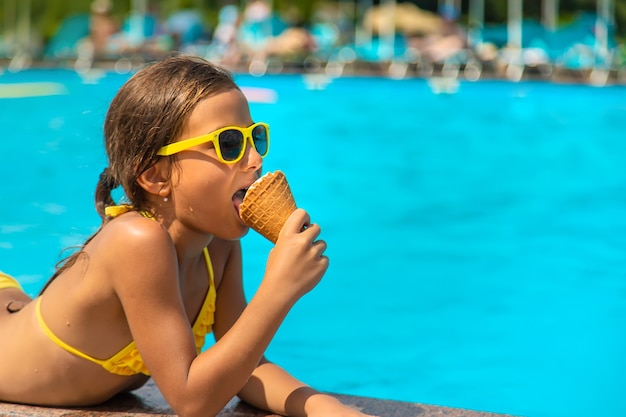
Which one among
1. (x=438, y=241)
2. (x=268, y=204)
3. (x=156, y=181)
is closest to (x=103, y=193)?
(x=156, y=181)

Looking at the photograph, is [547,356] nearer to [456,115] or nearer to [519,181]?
[519,181]

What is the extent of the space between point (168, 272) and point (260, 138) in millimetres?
393

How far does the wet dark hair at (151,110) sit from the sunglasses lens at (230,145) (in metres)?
0.10

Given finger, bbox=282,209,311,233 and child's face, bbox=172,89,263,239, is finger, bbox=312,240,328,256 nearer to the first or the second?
finger, bbox=282,209,311,233

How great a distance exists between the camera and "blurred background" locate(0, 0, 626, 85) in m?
19.3

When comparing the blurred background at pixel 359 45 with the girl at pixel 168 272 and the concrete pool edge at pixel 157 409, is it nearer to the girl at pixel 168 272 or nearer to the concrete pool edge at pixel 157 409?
the concrete pool edge at pixel 157 409

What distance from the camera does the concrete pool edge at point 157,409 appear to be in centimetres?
234

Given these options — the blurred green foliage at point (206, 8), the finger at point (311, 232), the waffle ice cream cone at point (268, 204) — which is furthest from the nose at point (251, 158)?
the blurred green foliage at point (206, 8)

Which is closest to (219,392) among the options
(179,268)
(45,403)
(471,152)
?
(179,268)

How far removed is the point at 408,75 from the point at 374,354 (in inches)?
639

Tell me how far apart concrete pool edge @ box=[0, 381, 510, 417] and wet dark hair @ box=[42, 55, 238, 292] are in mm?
449

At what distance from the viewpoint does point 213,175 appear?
210cm

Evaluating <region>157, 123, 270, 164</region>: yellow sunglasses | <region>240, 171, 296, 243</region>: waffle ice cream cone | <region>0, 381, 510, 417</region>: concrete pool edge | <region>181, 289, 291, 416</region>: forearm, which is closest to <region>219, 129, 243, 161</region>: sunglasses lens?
<region>157, 123, 270, 164</region>: yellow sunglasses

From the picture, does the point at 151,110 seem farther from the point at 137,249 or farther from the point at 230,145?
the point at 137,249
